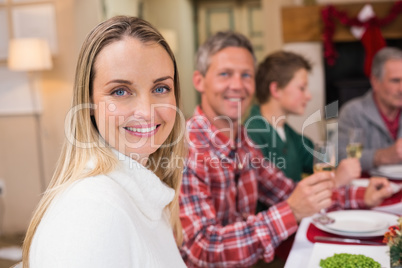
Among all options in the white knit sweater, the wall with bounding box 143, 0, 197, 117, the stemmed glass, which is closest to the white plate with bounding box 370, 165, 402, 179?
the stemmed glass

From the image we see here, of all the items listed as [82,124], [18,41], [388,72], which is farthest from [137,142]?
[18,41]

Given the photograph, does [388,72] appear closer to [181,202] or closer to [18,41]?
[181,202]

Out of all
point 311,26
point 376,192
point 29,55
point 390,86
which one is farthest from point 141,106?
point 311,26

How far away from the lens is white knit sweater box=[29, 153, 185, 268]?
75cm

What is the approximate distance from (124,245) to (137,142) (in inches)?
8.5

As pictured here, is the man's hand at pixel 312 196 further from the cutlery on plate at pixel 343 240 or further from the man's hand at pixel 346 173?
the man's hand at pixel 346 173

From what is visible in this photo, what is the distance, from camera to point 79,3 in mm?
3768

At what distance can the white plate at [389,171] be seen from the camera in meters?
2.06

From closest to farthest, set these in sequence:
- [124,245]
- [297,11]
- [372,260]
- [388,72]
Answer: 1. [124,245]
2. [372,260]
3. [388,72]
4. [297,11]

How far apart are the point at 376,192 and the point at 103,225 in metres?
1.19

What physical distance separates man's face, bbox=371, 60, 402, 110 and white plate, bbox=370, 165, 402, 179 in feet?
1.92

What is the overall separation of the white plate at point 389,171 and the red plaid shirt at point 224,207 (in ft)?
1.43

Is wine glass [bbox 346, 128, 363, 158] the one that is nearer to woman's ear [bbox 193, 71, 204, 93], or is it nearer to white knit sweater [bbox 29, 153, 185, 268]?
woman's ear [bbox 193, 71, 204, 93]

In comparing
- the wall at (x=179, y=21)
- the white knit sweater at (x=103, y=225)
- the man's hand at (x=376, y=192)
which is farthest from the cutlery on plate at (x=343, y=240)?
the wall at (x=179, y=21)
